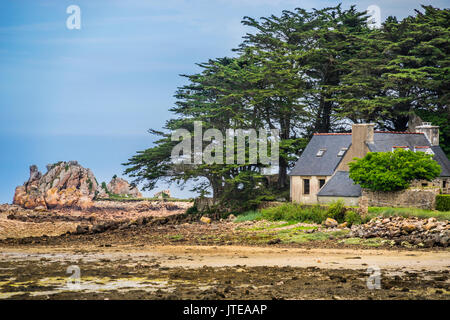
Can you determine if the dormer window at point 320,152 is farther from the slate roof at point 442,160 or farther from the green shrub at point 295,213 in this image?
the slate roof at point 442,160

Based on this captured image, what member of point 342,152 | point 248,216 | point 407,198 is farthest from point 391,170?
point 248,216

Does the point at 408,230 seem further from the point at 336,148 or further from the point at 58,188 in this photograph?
the point at 58,188

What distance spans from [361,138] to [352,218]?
27.9 ft

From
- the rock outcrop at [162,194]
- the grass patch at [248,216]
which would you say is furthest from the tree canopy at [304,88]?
the rock outcrop at [162,194]

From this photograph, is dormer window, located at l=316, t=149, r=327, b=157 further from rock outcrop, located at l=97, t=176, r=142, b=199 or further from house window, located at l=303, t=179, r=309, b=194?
rock outcrop, located at l=97, t=176, r=142, b=199

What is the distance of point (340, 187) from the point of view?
38094 mm

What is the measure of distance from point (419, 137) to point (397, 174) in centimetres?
910

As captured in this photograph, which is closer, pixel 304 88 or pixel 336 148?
pixel 336 148

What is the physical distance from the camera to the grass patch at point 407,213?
31438 millimetres

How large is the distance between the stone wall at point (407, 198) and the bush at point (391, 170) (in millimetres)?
346

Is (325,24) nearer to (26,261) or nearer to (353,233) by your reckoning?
(353,233)

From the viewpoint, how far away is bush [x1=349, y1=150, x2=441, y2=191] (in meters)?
34.5

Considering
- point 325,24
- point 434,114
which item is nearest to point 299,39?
point 325,24
